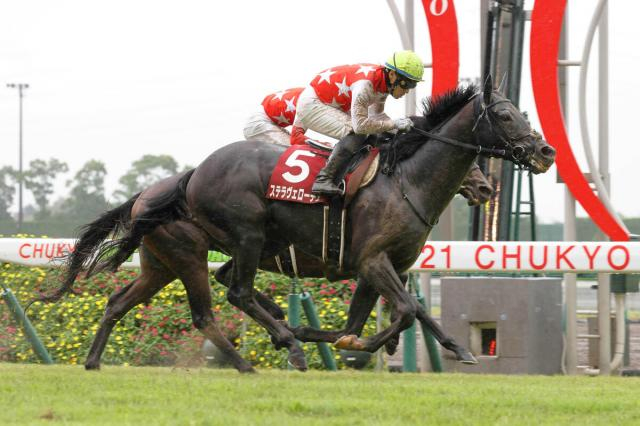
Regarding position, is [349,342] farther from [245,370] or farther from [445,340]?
[245,370]

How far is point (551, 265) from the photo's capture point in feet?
25.3

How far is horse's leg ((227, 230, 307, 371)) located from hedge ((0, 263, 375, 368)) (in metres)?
1.51

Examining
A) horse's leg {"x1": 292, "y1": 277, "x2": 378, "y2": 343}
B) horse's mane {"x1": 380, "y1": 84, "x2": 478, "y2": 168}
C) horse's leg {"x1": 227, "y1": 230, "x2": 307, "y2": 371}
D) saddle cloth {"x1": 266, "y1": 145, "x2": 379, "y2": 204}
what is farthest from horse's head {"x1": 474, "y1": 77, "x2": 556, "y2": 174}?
horse's leg {"x1": 227, "y1": 230, "x2": 307, "y2": 371}

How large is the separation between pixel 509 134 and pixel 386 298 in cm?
118

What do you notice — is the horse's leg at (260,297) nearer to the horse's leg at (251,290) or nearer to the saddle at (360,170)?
the horse's leg at (251,290)

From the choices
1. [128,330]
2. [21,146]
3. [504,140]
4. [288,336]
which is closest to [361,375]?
[288,336]

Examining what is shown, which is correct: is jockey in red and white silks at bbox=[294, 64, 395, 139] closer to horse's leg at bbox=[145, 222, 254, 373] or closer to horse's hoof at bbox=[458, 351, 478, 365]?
horse's leg at bbox=[145, 222, 254, 373]

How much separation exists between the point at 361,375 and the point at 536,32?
305cm

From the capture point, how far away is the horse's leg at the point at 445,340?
21.5 ft

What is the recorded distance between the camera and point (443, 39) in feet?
27.6

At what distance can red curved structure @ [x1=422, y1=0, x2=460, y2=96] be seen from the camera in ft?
27.6

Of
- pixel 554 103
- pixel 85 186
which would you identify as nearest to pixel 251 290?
pixel 554 103

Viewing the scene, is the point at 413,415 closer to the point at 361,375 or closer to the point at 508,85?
the point at 361,375

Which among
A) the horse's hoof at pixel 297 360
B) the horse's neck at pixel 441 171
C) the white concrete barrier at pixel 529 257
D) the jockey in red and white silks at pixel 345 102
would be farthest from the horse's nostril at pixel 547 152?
the horse's hoof at pixel 297 360
